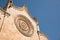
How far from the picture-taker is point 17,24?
19.0m

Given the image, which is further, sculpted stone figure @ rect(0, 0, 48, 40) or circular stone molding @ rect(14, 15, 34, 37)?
circular stone molding @ rect(14, 15, 34, 37)

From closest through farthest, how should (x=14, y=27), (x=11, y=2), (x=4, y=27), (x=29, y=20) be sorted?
(x=4, y=27)
(x=14, y=27)
(x=11, y=2)
(x=29, y=20)

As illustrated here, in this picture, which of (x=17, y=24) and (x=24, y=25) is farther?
(x=24, y=25)

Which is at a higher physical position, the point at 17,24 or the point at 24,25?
the point at 24,25

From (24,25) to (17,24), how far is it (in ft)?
4.26

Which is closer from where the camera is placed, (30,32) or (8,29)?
(8,29)

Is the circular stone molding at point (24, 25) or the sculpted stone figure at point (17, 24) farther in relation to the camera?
the circular stone molding at point (24, 25)

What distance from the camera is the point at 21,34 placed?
18.6m

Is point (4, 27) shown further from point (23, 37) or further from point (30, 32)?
point (30, 32)

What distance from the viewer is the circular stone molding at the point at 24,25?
19034mm

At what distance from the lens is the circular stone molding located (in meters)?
19.0

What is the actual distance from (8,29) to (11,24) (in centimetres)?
87

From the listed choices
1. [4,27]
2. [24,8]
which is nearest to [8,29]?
[4,27]

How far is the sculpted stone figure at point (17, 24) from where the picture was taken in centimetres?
1719
